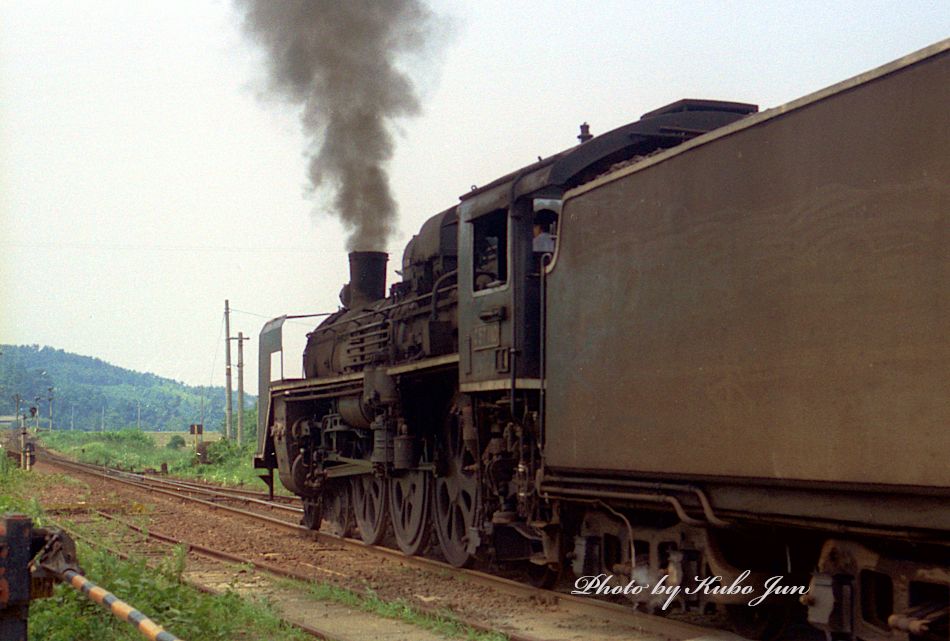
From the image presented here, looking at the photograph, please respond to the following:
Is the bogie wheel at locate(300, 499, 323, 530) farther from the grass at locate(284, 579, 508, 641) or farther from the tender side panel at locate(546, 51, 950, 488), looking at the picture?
the tender side panel at locate(546, 51, 950, 488)

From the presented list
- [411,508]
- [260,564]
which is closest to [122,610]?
[260,564]

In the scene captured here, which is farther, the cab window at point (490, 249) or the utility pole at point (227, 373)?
the utility pole at point (227, 373)

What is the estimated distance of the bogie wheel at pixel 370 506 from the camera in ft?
42.4

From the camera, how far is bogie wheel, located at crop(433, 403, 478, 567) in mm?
10492

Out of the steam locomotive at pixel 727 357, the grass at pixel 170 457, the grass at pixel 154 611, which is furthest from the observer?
the grass at pixel 170 457

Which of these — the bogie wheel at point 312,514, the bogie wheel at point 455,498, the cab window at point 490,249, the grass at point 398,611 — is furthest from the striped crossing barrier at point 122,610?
the bogie wheel at point 312,514

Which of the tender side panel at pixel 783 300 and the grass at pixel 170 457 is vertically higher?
the tender side panel at pixel 783 300

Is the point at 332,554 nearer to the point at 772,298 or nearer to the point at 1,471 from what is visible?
the point at 772,298

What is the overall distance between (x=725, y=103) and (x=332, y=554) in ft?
23.3

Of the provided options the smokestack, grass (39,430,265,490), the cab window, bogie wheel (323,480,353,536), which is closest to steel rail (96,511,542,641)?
bogie wheel (323,480,353,536)

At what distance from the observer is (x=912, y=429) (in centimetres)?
454

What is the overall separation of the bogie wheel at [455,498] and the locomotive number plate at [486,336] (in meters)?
1.41

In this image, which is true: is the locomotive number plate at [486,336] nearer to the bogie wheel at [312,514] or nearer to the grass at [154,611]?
the grass at [154,611]

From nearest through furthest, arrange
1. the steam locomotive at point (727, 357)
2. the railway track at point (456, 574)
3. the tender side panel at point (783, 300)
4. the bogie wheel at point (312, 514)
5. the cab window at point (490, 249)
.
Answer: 1. the tender side panel at point (783, 300)
2. the steam locomotive at point (727, 357)
3. the railway track at point (456, 574)
4. the cab window at point (490, 249)
5. the bogie wheel at point (312, 514)
